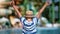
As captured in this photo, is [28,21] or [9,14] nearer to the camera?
[28,21]

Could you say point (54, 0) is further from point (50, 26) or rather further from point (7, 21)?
point (7, 21)

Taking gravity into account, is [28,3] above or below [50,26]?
above

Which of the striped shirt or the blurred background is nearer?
the striped shirt

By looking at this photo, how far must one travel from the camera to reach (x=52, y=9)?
11.7 metres

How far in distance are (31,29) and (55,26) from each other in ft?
24.7

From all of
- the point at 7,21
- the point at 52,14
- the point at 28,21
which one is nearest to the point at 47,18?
the point at 52,14

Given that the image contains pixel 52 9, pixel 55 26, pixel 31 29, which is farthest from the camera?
pixel 52 9

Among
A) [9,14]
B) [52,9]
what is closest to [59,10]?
[52,9]

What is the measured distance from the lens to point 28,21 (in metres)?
3.51

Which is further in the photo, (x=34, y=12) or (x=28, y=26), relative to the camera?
(x=34, y=12)

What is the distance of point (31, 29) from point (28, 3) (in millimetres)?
8162

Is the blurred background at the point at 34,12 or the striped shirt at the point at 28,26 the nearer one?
the striped shirt at the point at 28,26

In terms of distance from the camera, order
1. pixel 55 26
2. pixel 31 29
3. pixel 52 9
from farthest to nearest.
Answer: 1. pixel 52 9
2. pixel 55 26
3. pixel 31 29

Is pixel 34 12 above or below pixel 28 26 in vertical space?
below
